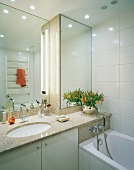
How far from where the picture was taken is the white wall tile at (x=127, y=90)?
1.78 m

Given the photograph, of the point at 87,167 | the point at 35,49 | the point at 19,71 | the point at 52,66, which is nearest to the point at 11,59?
the point at 19,71

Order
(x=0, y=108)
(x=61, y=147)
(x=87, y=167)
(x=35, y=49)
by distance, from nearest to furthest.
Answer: (x=61, y=147) < (x=87, y=167) < (x=0, y=108) < (x=35, y=49)

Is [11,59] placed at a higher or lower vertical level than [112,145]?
higher

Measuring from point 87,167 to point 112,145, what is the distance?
598mm

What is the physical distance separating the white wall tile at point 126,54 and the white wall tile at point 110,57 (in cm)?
8

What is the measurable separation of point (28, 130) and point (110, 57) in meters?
1.74

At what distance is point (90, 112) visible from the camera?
2.00m

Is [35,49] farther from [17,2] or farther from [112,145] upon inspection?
[112,145]

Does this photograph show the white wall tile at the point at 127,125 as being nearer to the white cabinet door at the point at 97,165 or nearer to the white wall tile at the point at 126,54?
the white cabinet door at the point at 97,165

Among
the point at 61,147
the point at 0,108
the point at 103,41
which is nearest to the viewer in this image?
the point at 61,147

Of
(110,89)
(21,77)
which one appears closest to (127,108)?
(110,89)

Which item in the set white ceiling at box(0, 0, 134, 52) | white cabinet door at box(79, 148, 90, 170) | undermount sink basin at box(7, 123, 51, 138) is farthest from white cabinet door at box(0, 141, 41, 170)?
white ceiling at box(0, 0, 134, 52)

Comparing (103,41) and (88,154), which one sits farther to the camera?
(103,41)

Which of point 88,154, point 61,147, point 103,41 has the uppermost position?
point 103,41
